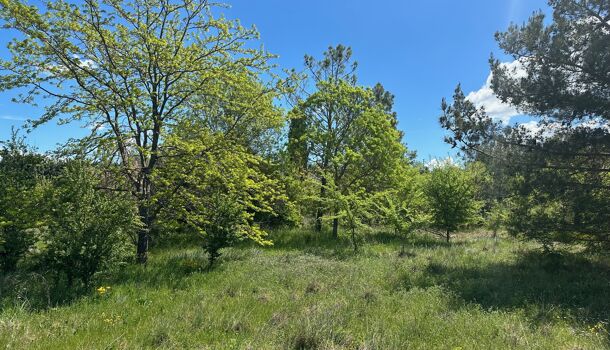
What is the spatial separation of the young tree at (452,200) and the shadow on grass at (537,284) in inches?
285

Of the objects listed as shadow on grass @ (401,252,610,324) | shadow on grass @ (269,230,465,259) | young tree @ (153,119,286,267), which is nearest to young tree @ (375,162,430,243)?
shadow on grass @ (269,230,465,259)

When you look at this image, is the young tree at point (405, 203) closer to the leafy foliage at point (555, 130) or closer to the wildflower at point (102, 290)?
the leafy foliage at point (555, 130)

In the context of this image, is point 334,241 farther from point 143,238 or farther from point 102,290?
point 102,290

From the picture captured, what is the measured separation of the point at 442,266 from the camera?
40.2ft

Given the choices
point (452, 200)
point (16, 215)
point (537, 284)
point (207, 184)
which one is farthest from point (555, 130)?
point (16, 215)

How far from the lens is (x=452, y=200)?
20.6 metres

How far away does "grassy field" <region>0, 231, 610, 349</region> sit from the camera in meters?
5.64

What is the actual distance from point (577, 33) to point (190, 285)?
1264 cm

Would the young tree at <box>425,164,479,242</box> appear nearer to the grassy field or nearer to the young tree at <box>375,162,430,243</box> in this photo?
the young tree at <box>375,162,430,243</box>

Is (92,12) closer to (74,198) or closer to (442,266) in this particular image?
(74,198)

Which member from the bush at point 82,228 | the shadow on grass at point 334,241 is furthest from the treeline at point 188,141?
the shadow on grass at point 334,241

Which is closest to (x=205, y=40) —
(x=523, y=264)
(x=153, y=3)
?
(x=153, y=3)

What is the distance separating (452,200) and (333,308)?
1541cm

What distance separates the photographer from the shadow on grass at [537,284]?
7.96m
